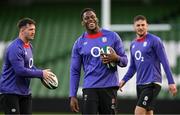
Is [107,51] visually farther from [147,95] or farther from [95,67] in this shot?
[147,95]

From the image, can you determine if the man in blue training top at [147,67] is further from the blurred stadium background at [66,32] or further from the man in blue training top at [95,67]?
the blurred stadium background at [66,32]

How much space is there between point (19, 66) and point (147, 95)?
7.75ft

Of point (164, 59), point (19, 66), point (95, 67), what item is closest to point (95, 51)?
point (95, 67)

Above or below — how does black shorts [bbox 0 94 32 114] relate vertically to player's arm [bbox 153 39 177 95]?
below

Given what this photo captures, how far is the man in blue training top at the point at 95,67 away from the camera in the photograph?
26.9ft

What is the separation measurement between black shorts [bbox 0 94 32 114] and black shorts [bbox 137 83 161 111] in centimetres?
196

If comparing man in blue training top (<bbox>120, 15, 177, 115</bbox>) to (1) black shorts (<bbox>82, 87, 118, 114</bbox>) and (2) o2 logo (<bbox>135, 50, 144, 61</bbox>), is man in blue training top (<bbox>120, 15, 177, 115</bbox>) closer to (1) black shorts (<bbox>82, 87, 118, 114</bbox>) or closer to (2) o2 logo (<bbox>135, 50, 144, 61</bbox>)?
(2) o2 logo (<bbox>135, 50, 144, 61</bbox>)

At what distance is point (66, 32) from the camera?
20.1m

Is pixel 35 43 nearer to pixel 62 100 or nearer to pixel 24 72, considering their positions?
pixel 62 100

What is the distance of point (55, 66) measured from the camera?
18250mm

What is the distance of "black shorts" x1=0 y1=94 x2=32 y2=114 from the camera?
28.5 ft

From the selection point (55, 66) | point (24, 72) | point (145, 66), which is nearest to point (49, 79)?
point (24, 72)

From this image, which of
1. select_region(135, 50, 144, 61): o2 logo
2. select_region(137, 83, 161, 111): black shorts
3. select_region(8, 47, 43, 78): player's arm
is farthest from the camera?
select_region(135, 50, 144, 61): o2 logo

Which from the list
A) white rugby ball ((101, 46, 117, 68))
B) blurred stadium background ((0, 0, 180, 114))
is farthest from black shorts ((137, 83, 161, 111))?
blurred stadium background ((0, 0, 180, 114))
